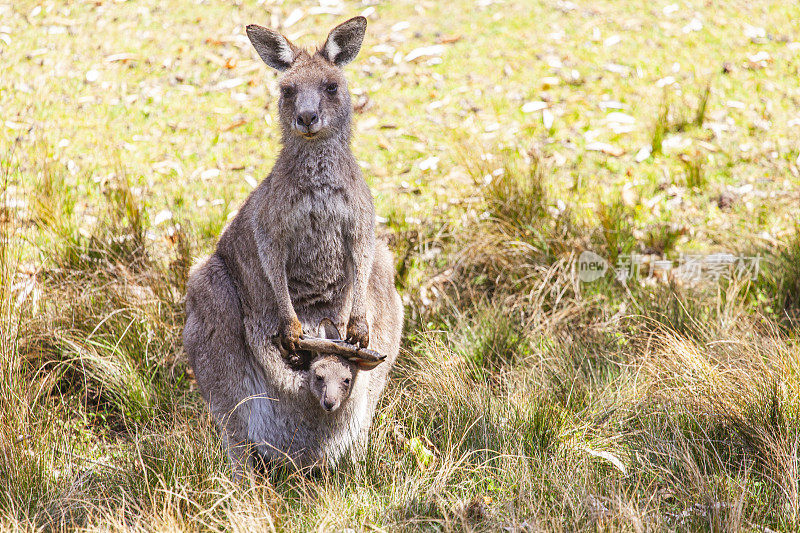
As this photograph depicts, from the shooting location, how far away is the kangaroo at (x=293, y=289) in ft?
11.0

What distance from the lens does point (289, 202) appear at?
3359 millimetres

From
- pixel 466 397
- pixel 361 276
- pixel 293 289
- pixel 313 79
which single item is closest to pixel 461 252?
pixel 466 397

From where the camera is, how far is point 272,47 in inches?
137

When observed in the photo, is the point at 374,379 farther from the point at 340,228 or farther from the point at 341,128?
the point at 341,128

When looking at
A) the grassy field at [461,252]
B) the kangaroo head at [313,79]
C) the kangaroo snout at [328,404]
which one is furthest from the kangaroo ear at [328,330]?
the kangaroo head at [313,79]

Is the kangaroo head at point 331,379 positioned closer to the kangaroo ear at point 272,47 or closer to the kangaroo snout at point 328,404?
the kangaroo snout at point 328,404

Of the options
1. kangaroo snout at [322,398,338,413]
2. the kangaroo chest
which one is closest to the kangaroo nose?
the kangaroo chest

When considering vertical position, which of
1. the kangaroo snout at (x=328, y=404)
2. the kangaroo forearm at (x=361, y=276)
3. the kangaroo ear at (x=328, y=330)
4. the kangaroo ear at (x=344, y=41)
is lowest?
the kangaroo snout at (x=328, y=404)

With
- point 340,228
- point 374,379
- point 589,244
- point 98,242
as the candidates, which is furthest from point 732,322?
point 98,242

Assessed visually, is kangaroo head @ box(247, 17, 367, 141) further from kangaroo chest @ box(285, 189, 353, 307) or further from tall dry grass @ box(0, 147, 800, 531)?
tall dry grass @ box(0, 147, 800, 531)

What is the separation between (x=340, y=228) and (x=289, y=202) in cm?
27

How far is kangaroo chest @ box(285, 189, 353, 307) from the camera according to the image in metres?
3.35

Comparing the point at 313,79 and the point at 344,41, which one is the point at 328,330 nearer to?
the point at 313,79

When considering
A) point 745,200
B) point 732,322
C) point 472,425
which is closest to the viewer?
point 472,425
